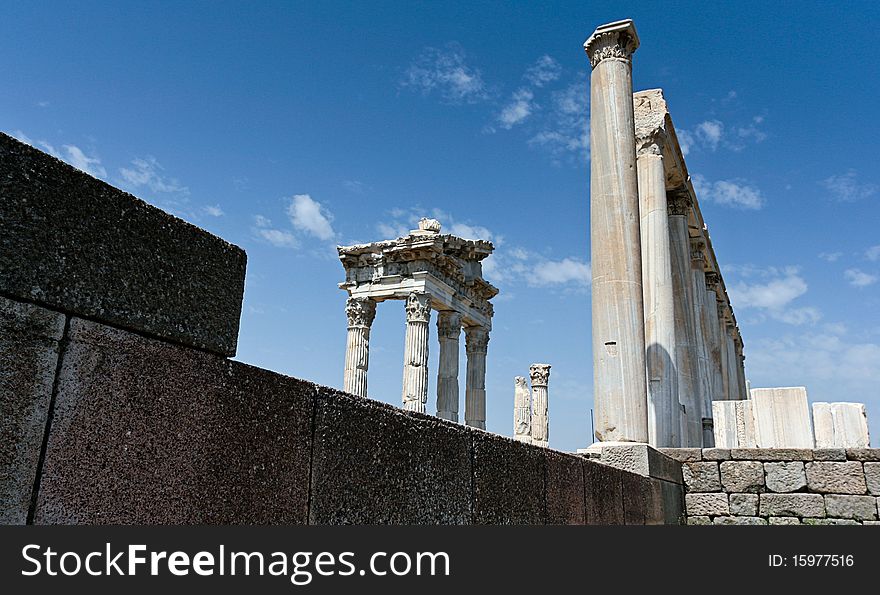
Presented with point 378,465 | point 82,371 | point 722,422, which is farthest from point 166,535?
point 722,422

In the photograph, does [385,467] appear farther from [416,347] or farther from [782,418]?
[416,347]

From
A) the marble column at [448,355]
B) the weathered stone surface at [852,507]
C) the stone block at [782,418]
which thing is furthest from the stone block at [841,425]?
the marble column at [448,355]

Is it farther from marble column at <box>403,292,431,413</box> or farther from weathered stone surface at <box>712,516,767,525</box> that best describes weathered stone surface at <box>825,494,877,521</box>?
marble column at <box>403,292,431,413</box>

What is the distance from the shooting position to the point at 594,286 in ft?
36.3

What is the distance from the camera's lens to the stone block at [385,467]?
9.71ft

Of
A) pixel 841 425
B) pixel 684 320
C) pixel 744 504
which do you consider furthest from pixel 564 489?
pixel 684 320

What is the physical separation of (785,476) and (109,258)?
1157 cm

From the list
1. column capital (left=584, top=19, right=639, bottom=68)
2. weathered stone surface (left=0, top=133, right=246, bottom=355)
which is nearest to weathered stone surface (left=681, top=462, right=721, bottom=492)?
column capital (left=584, top=19, right=639, bottom=68)

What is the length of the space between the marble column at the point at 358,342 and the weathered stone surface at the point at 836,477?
19.3 metres

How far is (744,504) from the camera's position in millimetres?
11383

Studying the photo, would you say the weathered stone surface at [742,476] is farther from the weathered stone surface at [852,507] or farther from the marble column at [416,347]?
the marble column at [416,347]

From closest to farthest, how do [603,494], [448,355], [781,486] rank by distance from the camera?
1. [603,494]
2. [781,486]
3. [448,355]

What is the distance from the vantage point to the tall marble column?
113ft

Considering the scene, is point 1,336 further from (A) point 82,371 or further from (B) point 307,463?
(B) point 307,463
